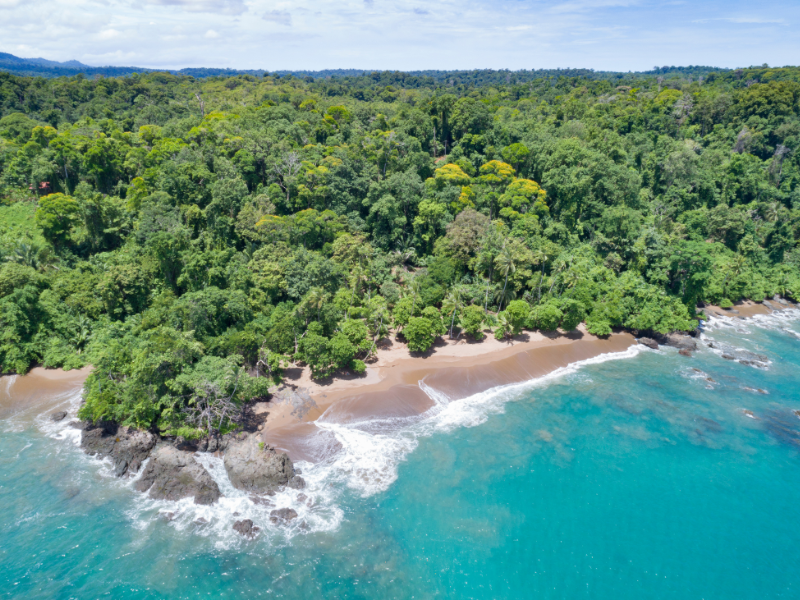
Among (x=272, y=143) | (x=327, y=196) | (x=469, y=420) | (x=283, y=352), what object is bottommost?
(x=469, y=420)

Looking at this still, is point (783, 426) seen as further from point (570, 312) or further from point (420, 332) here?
point (420, 332)

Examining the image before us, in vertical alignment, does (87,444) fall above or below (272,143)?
below

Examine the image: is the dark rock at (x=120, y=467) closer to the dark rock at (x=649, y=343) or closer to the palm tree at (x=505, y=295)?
the palm tree at (x=505, y=295)

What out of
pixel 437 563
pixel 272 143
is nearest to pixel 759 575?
pixel 437 563

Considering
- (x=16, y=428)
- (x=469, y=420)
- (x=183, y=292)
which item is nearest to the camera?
(x=16, y=428)

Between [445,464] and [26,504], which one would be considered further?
[445,464]

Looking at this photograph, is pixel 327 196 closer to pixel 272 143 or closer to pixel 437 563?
pixel 272 143

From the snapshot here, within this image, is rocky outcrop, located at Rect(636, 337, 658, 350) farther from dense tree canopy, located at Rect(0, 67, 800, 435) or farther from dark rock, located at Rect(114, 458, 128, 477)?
dark rock, located at Rect(114, 458, 128, 477)
